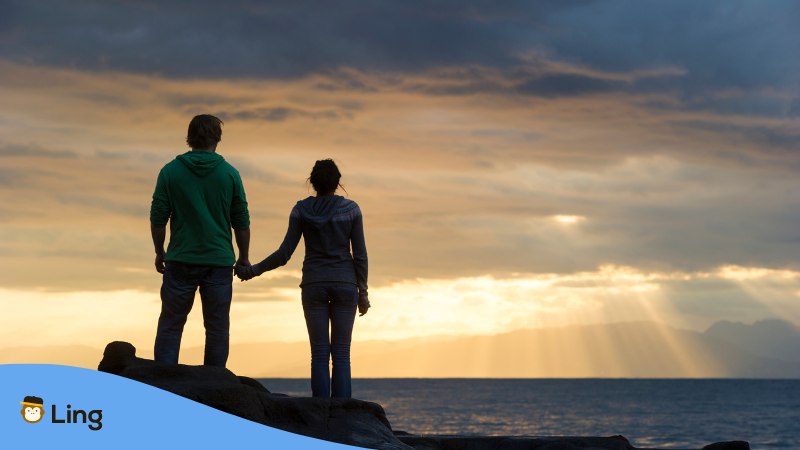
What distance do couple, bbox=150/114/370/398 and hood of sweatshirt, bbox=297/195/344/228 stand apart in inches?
0.4

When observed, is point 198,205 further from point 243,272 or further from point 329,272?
point 329,272

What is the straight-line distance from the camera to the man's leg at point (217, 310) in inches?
406

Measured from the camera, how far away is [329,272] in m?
10.6

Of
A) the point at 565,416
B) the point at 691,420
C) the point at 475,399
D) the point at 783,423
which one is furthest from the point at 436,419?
the point at 475,399

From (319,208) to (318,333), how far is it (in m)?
1.25

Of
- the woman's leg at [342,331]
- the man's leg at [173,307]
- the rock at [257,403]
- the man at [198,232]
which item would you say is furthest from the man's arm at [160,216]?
the woman's leg at [342,331]

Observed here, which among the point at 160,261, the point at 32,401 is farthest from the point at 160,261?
the point at 32,401

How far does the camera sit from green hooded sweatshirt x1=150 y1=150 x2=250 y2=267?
10219mm

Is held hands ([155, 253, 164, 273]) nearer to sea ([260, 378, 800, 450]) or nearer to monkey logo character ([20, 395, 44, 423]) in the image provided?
monkey logo character ([20, 395, 44, 423])

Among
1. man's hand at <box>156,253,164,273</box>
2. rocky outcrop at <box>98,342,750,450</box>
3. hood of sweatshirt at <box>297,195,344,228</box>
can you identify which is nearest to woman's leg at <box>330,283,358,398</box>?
rocky outcrop at <box>98,342,750,450</box>

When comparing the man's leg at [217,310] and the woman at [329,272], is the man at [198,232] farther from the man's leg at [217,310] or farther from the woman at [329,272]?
the woman at [329,272]

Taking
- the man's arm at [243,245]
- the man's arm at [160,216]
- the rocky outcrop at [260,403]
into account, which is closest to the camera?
the rocky outcrop at [260,403]

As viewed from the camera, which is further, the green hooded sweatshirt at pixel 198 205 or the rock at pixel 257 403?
the green hooded sweatshirt at pixel 198 205

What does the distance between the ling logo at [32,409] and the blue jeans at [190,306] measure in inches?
87.9
